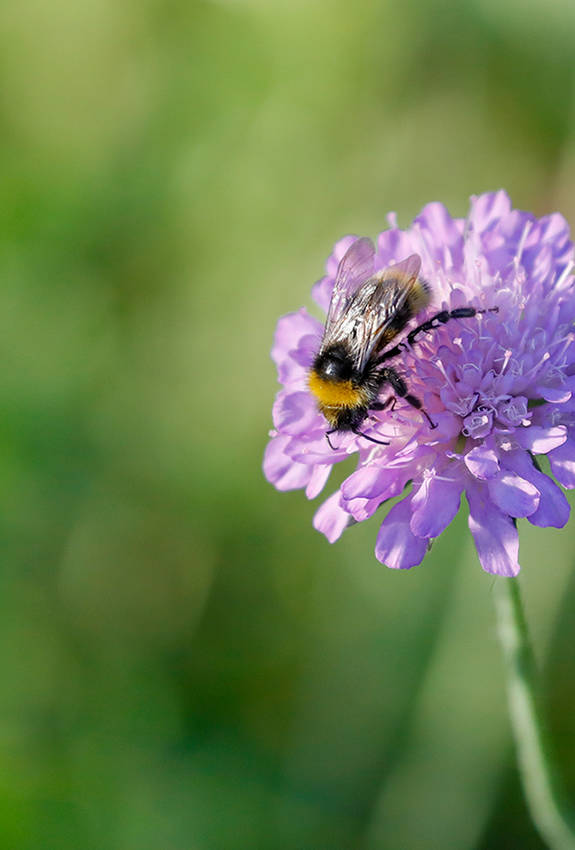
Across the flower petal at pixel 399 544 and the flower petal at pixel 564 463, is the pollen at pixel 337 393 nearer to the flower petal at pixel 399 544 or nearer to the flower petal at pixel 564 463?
the flower petal at pixel 399 544

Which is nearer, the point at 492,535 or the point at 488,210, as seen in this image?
the point at 492,535

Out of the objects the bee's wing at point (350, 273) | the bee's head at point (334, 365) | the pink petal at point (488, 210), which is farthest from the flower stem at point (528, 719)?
the pink petal at point (488, 210)

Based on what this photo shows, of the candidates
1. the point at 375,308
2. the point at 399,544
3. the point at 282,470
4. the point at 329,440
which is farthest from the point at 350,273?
the point at 399,544

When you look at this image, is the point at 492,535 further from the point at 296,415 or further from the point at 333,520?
the point at 296,415

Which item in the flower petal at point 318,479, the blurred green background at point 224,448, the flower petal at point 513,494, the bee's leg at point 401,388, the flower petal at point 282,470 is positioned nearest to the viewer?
the flower petal at point 513,494

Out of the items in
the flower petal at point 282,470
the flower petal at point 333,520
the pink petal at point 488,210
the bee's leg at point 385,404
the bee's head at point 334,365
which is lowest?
the flower petal at point 333,520

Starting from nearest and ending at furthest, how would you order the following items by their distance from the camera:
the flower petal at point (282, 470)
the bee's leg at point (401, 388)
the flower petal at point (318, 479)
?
the bee's leg at point (401, 388) < the flower petal at point (318, 479) < the flower petal at point (282, 470)

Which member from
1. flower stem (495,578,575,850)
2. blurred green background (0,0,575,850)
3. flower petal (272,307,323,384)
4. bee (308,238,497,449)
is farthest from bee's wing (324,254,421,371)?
blurred green background (0,0,575,850)
